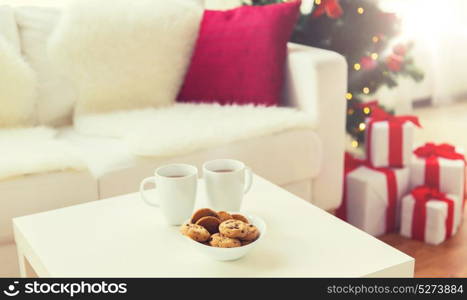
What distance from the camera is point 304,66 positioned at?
2129 millimetres

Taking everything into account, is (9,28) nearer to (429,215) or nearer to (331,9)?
(331,9)

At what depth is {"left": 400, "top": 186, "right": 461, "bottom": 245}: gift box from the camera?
2.13 metres

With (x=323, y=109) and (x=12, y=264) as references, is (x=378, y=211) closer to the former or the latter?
(x=323, y=109)

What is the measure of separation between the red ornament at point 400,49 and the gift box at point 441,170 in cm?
37

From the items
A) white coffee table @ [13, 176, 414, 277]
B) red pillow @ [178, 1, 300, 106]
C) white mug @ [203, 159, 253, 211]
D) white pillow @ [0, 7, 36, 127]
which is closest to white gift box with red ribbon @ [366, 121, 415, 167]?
red pillow @ [178, 1, 300, 106]

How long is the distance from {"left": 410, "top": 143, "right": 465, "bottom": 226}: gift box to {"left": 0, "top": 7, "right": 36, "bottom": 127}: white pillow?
1331 millimetres

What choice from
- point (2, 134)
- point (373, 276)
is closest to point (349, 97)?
point (2, 134)

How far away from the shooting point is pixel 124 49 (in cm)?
216

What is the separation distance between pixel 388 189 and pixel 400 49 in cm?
57

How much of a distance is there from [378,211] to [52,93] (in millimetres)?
1190

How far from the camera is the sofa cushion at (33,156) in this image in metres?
1.68

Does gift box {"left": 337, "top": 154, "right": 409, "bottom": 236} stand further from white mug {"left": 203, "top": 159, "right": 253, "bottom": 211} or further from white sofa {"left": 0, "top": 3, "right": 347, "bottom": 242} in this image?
white mug {"left": 203, "top": 159, "right": 253, "bottom": 211}

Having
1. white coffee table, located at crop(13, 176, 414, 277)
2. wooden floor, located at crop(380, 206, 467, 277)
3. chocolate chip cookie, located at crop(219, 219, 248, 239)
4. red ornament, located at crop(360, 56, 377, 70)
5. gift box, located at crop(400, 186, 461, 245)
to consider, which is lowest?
wooden floor, located at crop(380, 206, 467, 277)

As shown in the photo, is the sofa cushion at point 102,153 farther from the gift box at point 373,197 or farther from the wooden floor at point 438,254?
the wooden floor at point 438,254
